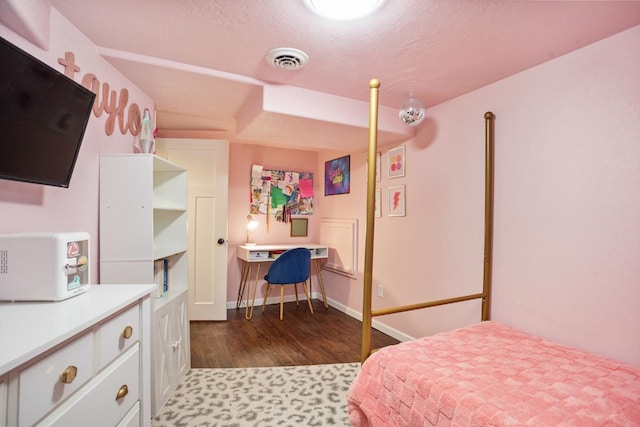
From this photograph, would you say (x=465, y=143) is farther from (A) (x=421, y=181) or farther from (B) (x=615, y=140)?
(B) (x=615, y=140)

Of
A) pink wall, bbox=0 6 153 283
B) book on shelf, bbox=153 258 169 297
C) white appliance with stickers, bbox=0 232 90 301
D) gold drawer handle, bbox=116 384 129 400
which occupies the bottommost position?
gold drawer handle, bbox=116 384 129 400

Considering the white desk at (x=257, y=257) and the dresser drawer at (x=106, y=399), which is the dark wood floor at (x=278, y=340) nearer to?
the white desk at (x=257, y=257)

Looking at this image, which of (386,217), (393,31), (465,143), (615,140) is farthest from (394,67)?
(386,217)

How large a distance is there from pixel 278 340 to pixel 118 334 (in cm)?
200

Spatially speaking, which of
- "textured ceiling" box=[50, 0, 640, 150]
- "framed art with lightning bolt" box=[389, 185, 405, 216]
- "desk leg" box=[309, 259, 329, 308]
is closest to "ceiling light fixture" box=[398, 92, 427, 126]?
"textured ceiling" box=[50, 0, 640, 150]

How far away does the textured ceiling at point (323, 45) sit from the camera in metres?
1.42

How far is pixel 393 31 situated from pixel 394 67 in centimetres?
40

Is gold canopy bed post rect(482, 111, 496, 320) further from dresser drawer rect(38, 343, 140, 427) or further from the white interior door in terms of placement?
the white interior door

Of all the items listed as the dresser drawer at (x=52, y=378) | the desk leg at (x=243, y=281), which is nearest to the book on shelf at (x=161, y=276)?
the dresser drawer at (x=52, y=378)

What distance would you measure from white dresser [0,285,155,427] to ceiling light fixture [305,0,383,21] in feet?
4.65

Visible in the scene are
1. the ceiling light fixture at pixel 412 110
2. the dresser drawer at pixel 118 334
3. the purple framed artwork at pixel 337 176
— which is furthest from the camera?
the purple framed artwork at pixel 337 176

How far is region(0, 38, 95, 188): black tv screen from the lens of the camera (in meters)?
1.05

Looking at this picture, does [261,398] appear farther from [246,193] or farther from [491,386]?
[246,193]

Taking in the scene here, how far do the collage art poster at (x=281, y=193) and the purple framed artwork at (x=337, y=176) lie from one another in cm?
28
